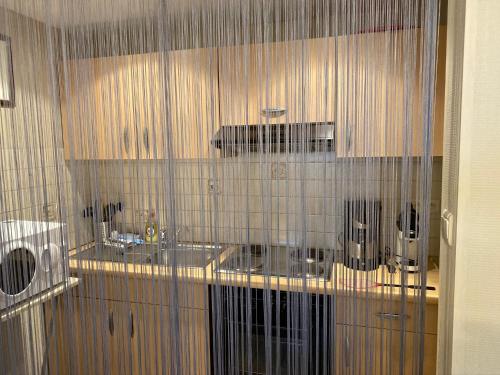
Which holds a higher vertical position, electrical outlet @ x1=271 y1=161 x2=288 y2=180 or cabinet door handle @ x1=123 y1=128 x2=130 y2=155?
cabinet door handle @ x1=123 y1=128 x2=130 y2=155

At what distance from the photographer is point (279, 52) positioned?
3.90 ft

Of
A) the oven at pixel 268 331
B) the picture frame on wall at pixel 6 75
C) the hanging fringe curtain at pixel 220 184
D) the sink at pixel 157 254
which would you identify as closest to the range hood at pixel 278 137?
Answer: the hanging fringe curtain at pixel 220 184

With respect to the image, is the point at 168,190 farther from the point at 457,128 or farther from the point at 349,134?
the point at 457,128

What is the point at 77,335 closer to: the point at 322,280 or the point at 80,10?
the point at 322,280

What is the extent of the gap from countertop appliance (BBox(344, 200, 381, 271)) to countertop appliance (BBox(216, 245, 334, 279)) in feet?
0.27

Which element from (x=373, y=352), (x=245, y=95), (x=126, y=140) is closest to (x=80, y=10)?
(x=126, y=140)

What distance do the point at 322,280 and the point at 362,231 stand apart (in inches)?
8.3

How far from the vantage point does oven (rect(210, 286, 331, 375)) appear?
49.0 inches

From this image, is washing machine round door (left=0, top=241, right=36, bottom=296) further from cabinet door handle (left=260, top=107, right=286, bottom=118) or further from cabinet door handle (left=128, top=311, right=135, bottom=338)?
cabinet door handle (left=260, top=107, right=286, bottom=118)

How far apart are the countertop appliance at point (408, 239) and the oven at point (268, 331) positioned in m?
0.27

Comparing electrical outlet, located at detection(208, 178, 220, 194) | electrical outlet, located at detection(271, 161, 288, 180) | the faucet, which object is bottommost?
the faucet

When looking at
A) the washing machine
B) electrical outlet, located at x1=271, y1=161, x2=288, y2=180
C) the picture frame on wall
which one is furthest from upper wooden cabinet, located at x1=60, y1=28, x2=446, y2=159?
the washing machine

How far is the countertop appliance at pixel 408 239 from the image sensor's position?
1.12 metres

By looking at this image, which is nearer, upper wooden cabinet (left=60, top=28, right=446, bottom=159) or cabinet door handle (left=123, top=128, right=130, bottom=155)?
upper wooden cabinet (left=60, top=28, right=446, bottom=159)
